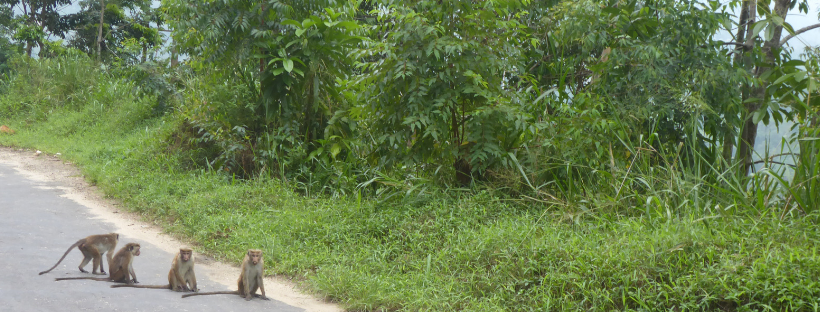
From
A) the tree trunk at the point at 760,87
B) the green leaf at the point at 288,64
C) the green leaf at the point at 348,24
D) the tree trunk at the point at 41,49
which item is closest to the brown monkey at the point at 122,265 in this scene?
the green leaf at the point at 288,64

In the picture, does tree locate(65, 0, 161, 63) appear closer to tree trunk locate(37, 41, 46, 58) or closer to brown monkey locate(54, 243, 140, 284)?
tree trunk locate(37, 41, 46, 58)

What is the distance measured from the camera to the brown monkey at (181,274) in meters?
4.07

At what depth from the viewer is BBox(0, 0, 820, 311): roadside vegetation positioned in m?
4.00

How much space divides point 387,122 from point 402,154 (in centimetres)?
34

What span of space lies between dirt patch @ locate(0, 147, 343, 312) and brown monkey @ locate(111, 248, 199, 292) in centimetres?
42

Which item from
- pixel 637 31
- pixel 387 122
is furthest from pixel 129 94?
pixel 637 31

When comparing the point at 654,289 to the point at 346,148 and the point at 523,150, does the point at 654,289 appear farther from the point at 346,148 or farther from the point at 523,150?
the point at 346,148

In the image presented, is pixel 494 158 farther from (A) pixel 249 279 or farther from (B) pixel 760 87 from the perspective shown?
(B) pixel 760 87

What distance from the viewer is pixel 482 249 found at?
454cm

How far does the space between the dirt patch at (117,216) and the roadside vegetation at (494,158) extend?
5.8 inches

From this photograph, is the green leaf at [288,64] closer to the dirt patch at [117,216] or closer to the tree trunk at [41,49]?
the dirt patch at [117,216]

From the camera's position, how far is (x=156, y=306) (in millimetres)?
3854

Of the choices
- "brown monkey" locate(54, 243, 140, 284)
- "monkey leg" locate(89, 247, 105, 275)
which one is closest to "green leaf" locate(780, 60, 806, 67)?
"brown monkey" locate(54, 243, 140, 284)

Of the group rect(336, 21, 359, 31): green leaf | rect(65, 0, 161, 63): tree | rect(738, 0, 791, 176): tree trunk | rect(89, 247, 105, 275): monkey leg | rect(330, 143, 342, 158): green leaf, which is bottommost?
rect(89, 247, 105, 275): monkey leg
